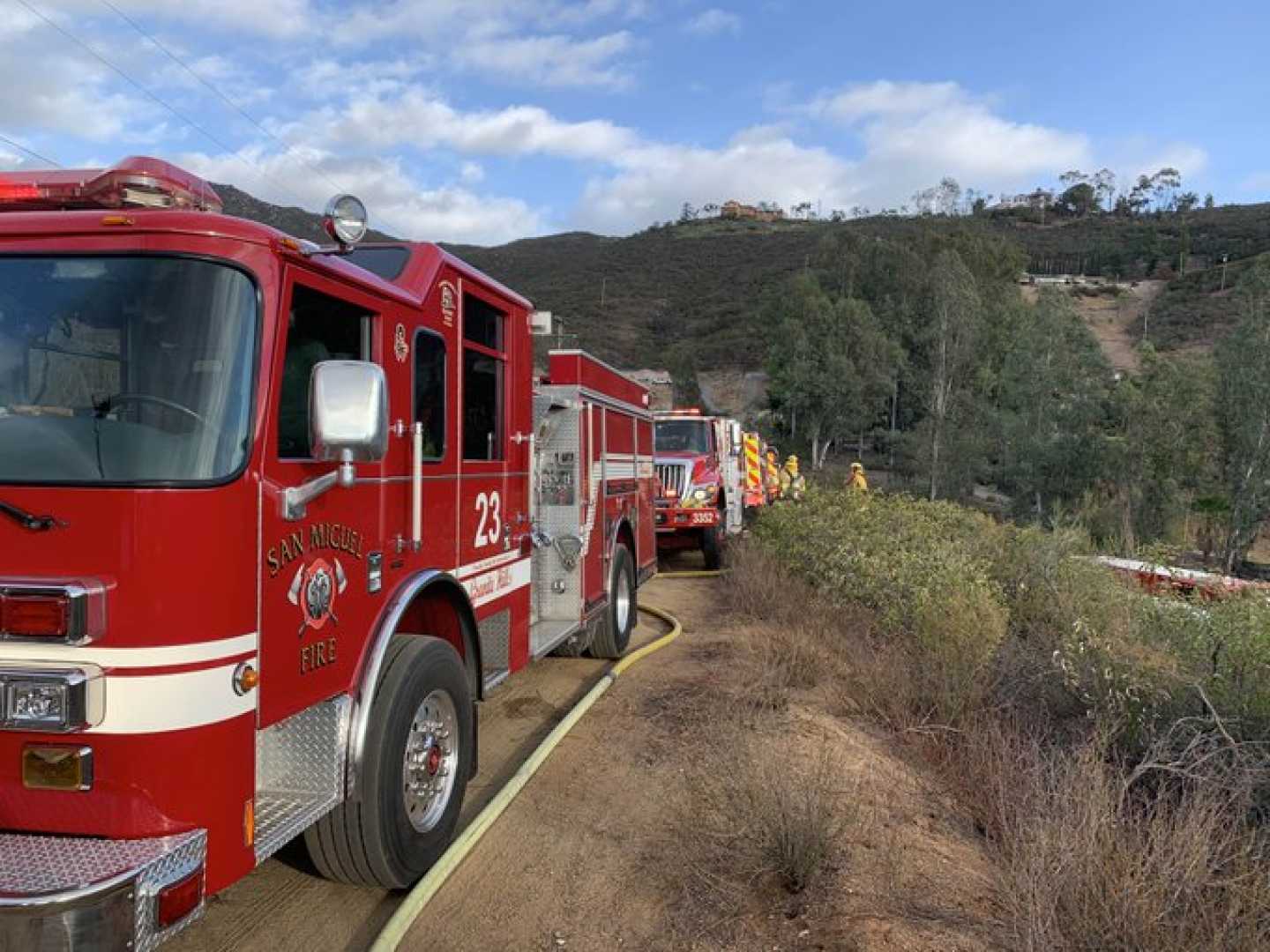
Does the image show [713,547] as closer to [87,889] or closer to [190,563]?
[190,563]

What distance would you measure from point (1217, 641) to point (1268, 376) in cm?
2100

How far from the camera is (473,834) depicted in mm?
4297

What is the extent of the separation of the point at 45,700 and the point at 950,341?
141ft

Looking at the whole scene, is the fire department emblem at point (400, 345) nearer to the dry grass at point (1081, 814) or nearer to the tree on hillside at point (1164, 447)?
the dry grass at point (1081, 814)

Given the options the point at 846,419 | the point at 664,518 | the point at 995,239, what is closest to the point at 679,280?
the point at 995,239

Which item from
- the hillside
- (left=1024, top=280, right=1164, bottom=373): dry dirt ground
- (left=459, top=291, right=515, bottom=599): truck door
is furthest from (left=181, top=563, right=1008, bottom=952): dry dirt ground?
(left=1024, top=280, right=1164, bottom=373): dry dirt ground

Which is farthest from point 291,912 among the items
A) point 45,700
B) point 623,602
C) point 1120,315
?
point 1120,315

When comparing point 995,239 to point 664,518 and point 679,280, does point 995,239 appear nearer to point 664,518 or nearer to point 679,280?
point 679,280

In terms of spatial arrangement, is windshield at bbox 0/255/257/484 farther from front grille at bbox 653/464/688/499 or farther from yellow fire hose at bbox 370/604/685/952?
front grille at bbox 653/464/688/499

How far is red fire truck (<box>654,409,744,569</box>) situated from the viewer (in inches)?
560

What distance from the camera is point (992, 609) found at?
268 inches

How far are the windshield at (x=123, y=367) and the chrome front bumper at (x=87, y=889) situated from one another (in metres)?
1.01

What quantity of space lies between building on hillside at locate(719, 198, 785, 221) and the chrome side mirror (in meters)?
129

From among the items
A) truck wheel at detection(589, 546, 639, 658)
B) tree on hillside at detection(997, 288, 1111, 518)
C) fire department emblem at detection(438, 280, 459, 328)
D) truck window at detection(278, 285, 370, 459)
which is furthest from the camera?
tree on hillside at detection(997, 288, 1111, 518)
